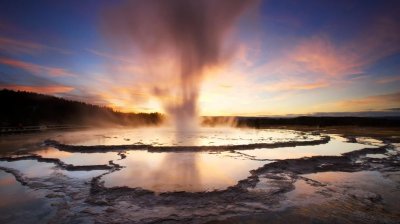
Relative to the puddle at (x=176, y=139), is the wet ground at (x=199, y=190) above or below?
below

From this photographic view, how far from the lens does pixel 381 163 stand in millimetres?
15438

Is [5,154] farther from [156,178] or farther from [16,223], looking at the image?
[16,223]

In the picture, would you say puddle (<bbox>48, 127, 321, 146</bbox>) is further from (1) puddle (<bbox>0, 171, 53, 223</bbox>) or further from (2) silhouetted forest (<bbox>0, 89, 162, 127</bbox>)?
(2) silhouetted forest (<bbox>0, 89, 162, 127</bbox>)

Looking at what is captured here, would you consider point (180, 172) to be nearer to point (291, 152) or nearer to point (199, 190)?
point (199, 190)

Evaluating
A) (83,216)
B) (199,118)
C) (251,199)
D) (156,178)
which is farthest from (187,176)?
(199,118)

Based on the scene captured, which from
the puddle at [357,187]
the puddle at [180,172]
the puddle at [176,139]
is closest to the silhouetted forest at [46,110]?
the puddle at [176,139]

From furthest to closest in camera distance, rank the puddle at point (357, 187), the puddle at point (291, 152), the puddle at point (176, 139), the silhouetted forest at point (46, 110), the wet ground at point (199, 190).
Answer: the silhouetted forest at point (46, 110) → the puddle at point (176, 139) → the puddle at point (291, 152) → the puddle at point (357, 187) → the wet ground at point (199, 190)

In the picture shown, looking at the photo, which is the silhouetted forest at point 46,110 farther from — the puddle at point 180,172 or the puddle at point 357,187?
the puddle at point 357,187

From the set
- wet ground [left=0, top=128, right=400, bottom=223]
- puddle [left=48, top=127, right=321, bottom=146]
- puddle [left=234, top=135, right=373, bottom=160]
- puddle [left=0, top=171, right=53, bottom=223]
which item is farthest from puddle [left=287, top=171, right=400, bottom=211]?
puddle [left=48, top=127, right=321, bottom=146]

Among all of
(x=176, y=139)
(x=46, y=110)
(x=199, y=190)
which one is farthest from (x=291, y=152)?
(x=46, y=110)

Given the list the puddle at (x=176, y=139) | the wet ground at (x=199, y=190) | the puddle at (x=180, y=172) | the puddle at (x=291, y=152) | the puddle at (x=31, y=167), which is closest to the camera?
the wet ground at (x=199, y=190)

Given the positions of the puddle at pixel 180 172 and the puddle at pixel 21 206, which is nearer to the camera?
the puddle at pixel 21 206

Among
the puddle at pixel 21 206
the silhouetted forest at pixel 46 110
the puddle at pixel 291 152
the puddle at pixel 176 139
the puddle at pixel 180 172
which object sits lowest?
the puddle at pixel 21 206

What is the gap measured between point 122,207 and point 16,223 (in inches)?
97.4
